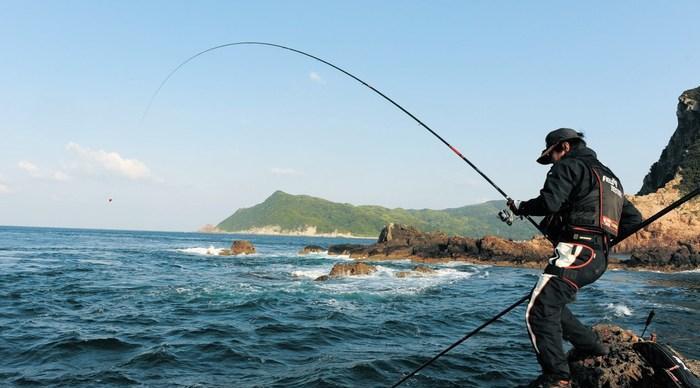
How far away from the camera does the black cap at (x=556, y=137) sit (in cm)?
491

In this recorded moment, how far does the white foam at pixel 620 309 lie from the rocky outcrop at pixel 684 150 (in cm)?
6124

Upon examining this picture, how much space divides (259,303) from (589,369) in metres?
13.3

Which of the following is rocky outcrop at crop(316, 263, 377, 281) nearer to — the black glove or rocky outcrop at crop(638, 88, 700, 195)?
the black glove

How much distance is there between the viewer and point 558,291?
14.9 feet

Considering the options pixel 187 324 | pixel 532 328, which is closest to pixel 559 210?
pixel 532 328

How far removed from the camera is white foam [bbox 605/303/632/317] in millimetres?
15788

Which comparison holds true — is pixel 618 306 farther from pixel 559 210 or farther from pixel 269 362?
pixel 559 210

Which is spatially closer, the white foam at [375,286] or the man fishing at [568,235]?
the man fishing at [568,235]

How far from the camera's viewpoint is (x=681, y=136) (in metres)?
76.9

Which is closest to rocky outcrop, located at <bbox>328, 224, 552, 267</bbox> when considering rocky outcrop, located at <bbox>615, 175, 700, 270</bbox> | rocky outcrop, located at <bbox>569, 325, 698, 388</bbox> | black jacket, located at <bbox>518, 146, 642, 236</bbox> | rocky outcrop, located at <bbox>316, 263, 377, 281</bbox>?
rocky outcrop, located at <bbox>615, 175, 700, 270</bbox>

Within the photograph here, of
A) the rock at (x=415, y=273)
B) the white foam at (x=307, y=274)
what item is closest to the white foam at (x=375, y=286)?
the rock at (x=415, y=273)

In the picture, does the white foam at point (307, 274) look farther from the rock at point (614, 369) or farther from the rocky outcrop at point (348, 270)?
the rock at point (614, 369)

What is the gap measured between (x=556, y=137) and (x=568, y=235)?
113 centimetres

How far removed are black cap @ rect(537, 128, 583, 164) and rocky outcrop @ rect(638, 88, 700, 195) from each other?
76.4 m
